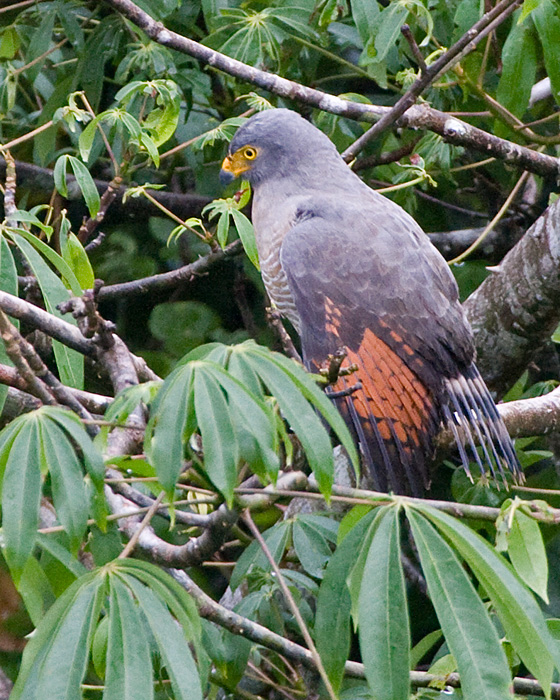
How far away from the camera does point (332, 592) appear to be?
147 cm

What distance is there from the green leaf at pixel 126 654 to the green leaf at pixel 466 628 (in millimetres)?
Answer: 432

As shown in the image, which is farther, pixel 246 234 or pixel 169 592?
pixel 246 234

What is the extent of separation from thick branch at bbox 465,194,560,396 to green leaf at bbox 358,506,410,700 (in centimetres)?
174

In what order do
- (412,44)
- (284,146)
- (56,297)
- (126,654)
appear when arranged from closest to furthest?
(126,654) < (56,297) < (412,44) < (284,146)

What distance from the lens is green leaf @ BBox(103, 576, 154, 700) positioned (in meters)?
1.24

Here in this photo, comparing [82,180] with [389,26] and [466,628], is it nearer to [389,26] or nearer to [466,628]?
[389,26]

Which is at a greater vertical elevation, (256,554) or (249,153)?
(249,153)

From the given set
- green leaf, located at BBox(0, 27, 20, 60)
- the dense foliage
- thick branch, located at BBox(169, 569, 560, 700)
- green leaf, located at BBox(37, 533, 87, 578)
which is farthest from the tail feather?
green leaf, located at BBox(0, 27, 20, 60)

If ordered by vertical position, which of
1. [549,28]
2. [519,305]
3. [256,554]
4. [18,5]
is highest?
[549,28]

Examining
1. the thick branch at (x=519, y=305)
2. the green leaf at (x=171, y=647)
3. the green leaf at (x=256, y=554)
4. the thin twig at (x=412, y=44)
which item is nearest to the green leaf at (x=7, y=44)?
the thin twig at (x=412, y=44)

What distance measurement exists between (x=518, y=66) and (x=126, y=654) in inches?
90.8

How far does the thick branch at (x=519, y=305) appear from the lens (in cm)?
→ 290

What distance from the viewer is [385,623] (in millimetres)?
1323

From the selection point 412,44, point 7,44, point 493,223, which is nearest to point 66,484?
point 412,44
